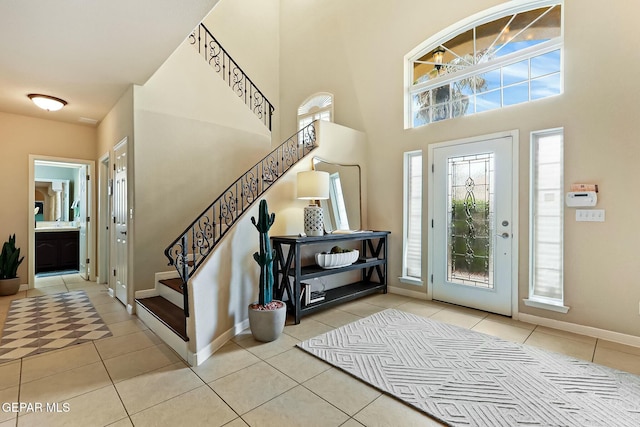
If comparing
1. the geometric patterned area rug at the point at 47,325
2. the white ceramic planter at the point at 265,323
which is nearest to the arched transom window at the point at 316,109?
the white ceramic planter at the point at 265,323

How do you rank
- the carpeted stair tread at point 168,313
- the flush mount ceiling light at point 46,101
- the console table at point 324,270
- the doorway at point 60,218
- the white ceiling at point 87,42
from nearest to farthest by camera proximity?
the white ceiling at point 87,42 < the carpeted stair tread at point 168,313 < the console table at point 324,270 < the flush mount ceiling light at point 46,101 < the doorway at point 60,218

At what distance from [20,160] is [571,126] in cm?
767

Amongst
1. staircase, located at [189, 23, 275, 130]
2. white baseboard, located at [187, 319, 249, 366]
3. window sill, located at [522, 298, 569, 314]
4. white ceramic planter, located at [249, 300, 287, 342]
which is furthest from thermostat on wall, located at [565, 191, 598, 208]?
staircase, located at [189, 23, 275, 130]

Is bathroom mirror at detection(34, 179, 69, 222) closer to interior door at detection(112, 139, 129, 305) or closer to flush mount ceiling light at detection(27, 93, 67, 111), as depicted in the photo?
flush mount ceiling light at detection(27, 93, 67, 111)

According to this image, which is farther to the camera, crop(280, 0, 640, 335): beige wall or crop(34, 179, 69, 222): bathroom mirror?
crop(34, 179, 69, 222): bathroom mirror

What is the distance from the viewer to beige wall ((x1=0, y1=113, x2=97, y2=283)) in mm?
4918

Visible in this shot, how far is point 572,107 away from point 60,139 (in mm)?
7407

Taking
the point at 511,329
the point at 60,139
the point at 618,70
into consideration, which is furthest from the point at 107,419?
the point at 60,139

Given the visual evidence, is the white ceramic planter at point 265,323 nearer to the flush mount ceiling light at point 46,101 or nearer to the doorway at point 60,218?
the flush mount ceiling light at point 46,101

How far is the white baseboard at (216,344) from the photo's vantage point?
8.33 feet

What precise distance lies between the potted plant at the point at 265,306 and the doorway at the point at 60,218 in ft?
14.7

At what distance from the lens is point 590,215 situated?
3.06 meters

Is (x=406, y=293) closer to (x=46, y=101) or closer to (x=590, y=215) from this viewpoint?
(x=590, y=215)

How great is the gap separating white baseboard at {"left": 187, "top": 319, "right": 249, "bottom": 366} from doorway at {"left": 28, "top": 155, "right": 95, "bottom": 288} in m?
4.21
